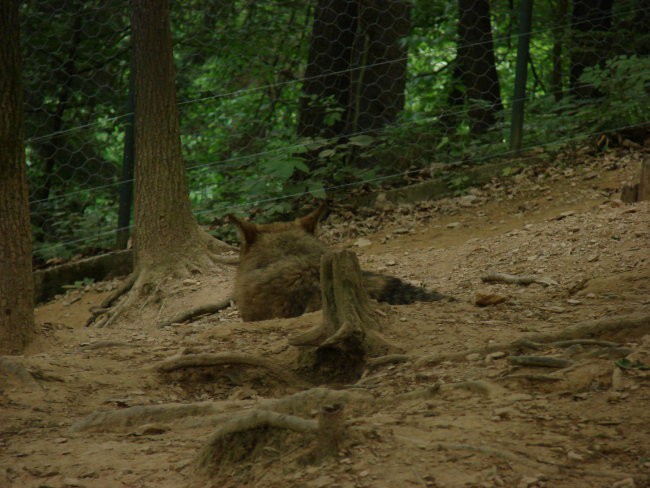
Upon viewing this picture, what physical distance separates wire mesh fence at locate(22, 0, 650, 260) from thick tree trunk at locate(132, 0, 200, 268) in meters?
1.88

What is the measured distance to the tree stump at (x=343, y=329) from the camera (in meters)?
4.22

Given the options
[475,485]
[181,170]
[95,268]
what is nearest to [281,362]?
[475,485]

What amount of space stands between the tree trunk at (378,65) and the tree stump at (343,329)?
6240 mm

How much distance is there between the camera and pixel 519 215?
8.24 meters

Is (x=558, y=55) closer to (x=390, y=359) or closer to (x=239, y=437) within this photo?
(x=390, y=359)

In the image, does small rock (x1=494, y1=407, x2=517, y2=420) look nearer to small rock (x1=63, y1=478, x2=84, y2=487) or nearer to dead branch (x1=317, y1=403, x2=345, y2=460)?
dead branch (x1=317, y1=403, x2=345, y2=460)

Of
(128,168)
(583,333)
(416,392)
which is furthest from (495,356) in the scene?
(128,168)

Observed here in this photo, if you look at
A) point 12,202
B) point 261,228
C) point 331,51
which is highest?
point 331,51

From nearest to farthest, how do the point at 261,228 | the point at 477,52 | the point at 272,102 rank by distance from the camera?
1. the point at 261,228
2. the point at 272,102
3. the point at 477,52

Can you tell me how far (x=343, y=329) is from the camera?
13.8 feet

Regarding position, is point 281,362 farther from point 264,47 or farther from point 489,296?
point 264,47

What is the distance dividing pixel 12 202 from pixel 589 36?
830 centimetres

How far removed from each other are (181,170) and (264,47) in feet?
13.7

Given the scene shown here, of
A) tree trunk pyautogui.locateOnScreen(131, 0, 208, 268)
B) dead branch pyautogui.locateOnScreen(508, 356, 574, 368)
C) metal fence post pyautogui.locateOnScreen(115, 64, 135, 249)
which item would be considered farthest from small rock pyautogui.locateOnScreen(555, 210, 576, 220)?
metal fence post pyautogui.locateOnScreen(115, 64, 135, 249)
